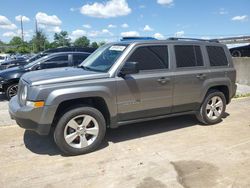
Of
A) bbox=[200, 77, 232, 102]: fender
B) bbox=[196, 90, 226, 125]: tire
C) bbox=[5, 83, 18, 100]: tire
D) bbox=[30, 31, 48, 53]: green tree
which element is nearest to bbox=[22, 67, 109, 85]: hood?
bbox=[200, 77, 232, 102]: fender

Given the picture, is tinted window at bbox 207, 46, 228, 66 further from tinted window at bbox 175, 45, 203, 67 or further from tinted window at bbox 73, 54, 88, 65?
tinted window at bbox 73, 54, 88, 65

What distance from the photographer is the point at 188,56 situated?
222 inches

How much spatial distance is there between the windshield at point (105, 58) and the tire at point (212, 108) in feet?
7.48

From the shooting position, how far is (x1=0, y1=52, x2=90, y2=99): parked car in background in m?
8.58

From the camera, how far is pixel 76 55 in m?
9.77

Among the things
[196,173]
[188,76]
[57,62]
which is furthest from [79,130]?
[57,62]

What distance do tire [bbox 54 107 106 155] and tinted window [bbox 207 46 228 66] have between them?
2.86 metres

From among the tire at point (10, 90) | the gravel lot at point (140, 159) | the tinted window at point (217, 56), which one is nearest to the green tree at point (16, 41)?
the tire at point (10, 90)

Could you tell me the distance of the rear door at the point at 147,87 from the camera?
15.8 ft

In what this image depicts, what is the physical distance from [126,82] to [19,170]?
2174 millimetres

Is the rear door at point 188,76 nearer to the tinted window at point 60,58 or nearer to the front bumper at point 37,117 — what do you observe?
the front bumper at point 37,117

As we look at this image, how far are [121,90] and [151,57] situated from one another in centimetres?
93

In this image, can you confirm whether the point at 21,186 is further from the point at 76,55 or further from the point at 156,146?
the point at 76,55

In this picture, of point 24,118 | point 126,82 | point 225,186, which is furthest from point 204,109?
point 24,118
